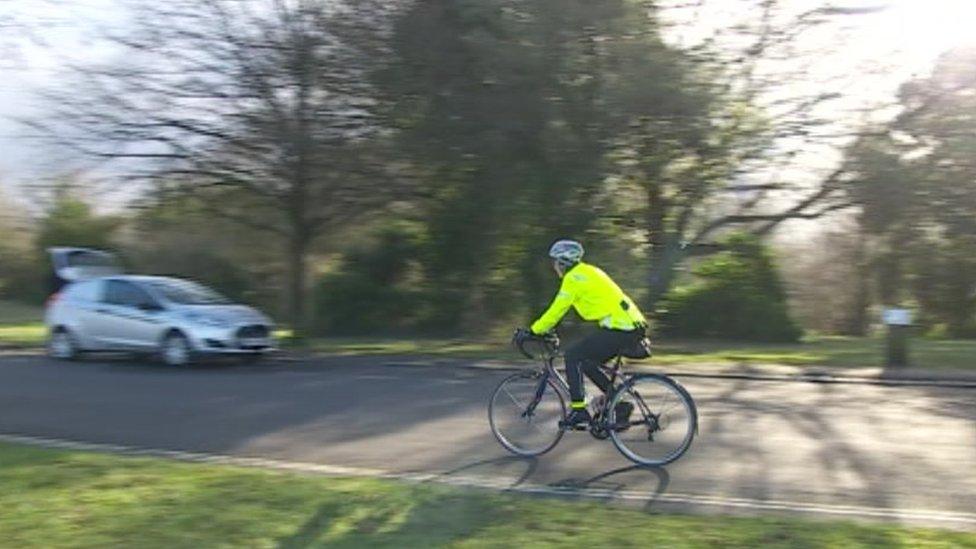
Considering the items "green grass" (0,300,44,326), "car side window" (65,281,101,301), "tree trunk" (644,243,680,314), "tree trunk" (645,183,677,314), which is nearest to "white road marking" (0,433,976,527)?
"car side window" (65,281,101,301)

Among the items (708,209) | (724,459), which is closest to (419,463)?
(724,459)

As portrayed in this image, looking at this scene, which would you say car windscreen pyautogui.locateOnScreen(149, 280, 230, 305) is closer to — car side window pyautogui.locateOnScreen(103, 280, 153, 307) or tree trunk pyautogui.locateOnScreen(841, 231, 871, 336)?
car side window pyautogui.locateOnScreen(103, 280, 153, 307)

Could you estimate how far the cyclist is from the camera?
8.68 m

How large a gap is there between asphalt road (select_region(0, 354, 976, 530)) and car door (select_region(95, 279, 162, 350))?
4.64ft

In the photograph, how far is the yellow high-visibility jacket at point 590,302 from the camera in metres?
8.67

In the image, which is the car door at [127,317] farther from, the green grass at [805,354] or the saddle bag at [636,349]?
the saddle bag at [636,349]

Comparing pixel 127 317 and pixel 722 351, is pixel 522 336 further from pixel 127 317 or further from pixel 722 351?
pixel 722 351

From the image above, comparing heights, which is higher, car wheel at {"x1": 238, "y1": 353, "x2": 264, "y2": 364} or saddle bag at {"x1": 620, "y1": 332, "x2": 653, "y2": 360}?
saddle bag at {"x1": 620, "y1": 332, "x2": 653, "y2": 360}

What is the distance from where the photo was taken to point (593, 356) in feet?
29.3

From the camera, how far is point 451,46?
20.7 m

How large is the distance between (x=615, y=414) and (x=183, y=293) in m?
12.2

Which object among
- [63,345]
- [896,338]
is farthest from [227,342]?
[896,338]

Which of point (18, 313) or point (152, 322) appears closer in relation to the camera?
point (152, 322)

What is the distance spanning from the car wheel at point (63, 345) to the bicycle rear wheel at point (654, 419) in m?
13.9
